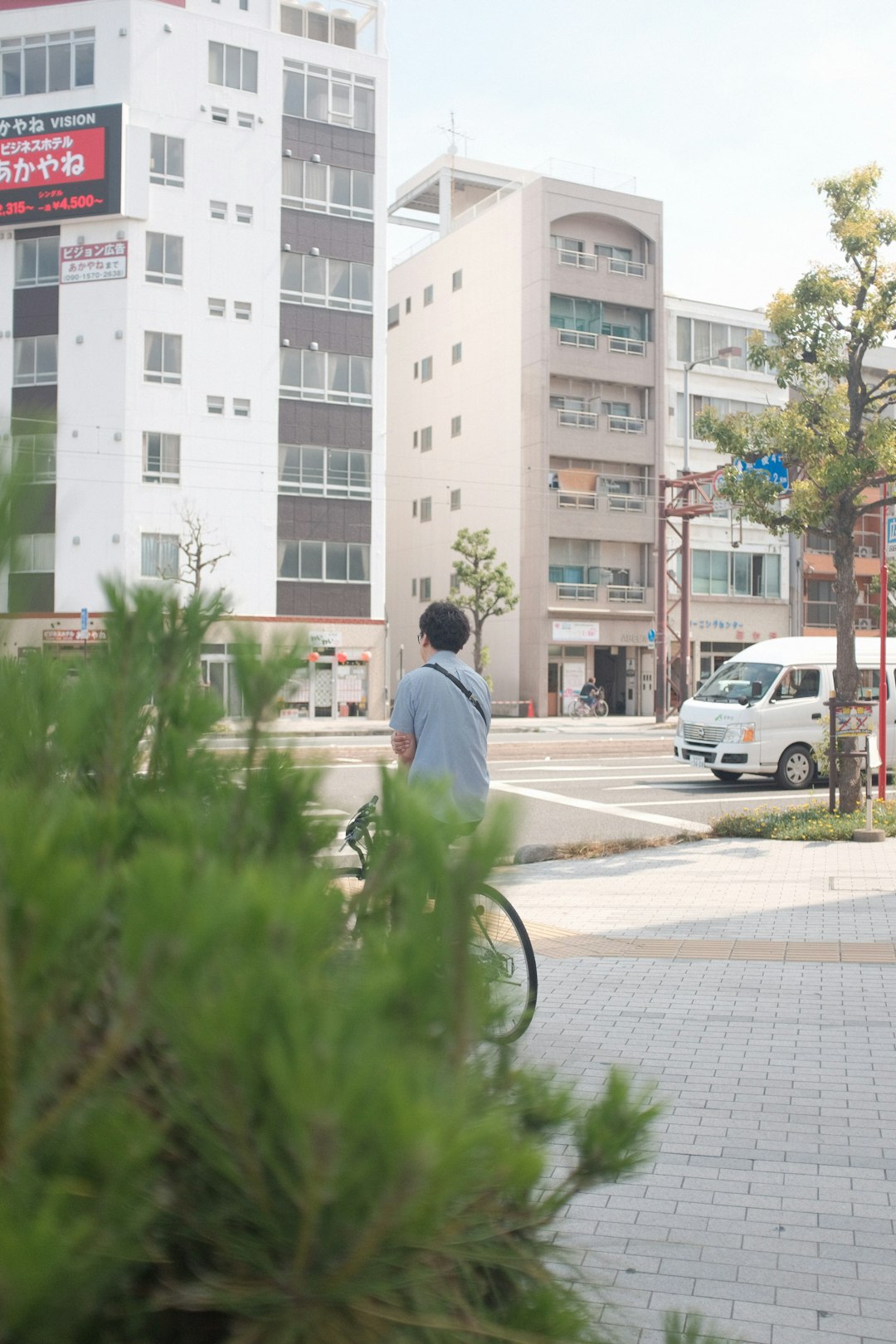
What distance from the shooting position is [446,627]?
4969 mm

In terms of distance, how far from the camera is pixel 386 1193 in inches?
28.2

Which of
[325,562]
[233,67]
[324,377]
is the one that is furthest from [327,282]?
[325,562]

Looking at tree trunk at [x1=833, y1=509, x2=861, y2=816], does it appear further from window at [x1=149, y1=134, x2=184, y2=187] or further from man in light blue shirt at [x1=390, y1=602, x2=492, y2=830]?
window at [x1=149, y1=134, x2=184, y2=187]

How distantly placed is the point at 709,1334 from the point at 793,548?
170ft

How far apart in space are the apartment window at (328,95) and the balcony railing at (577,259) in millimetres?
8362

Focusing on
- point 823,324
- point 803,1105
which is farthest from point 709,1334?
point 823,324

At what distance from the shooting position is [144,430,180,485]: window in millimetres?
37781

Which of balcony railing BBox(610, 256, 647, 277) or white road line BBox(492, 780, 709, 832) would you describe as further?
balcony railing BBox(610, 256, 647, 277)

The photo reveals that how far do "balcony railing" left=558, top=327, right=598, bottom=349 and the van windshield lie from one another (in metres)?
28.6

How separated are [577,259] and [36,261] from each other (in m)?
19.1

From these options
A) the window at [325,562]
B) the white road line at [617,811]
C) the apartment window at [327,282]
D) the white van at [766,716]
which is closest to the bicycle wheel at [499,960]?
the white road line at [617,811]

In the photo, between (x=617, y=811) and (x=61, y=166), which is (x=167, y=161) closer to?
(x=61, y=166)

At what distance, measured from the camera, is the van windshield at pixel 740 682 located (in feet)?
61.4

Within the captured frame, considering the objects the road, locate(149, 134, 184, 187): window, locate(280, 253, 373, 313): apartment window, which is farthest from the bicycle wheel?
locate(280, 253, 373, 313): apartment window
